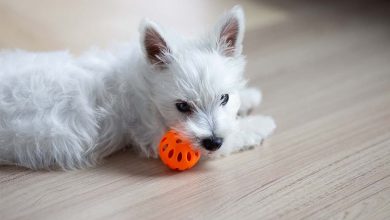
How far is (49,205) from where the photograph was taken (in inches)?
63.7

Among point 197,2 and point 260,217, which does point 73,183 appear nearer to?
point 260,217

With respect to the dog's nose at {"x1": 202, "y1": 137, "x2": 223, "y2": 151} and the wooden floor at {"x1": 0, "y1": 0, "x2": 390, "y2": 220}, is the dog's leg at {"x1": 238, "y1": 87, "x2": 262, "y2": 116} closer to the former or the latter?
the wooden floor at {"x1": 0, "y1": 0, "x2": 390, "y2": 220}

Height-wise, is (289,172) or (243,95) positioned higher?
(243,95)

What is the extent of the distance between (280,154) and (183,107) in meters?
0.42

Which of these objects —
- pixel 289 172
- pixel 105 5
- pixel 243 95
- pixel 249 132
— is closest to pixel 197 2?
pixel 105 5

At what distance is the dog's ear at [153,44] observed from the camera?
1.71 meters

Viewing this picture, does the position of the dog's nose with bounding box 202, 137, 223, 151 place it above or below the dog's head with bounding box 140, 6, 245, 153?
below

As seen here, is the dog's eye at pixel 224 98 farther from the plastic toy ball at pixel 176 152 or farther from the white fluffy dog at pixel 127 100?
the plastic toy ball at pixel 176 152

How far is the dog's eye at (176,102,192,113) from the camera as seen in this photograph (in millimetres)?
1750

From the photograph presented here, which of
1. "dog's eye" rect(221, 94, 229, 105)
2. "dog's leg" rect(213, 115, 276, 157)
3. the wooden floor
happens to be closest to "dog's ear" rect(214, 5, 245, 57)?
"dog's eye" rect(221, 94, 229, 105)

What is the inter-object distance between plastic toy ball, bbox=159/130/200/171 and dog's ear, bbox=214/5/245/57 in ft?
1.18

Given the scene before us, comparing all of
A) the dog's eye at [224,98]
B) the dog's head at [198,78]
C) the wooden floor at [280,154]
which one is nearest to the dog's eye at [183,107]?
the dog's head at [198,78]

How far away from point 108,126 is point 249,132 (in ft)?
1.77

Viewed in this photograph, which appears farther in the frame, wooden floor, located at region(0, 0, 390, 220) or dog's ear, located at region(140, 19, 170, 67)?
dog's ear, located at region(140, 19, 170, 67)
